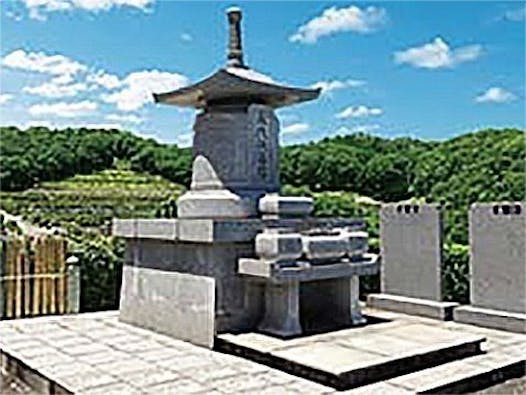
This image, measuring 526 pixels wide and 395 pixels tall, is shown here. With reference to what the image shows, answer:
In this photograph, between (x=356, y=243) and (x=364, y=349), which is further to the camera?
(x=356, y=243)

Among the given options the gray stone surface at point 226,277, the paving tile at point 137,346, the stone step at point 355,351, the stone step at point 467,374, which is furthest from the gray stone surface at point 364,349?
the paving tile at point 137,346

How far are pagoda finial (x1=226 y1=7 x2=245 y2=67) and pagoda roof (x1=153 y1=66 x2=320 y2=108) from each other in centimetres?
11

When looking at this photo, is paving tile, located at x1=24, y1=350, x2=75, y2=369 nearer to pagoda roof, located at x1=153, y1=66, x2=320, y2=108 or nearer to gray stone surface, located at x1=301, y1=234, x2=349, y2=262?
gray stone surface, located at x1=301, y1=234, x2=349, y2=262

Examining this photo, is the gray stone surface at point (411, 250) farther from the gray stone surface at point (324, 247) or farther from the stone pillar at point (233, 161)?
the stone pillar at point (233, 161)

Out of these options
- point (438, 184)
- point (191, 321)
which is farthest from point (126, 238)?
point (438, 184)

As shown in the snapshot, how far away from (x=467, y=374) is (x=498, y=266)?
2.11 m

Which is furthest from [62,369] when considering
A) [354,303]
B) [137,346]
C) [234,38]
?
[234,38]

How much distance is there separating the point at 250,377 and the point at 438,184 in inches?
691

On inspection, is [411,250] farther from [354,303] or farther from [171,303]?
[171,303]

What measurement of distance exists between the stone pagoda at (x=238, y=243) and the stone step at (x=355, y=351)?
0.34m

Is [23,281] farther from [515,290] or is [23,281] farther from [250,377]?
[515,290]

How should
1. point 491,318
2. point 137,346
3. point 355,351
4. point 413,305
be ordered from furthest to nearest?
point 413,305, point 491,318, point 137,346, point 355,351

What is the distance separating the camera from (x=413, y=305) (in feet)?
26.1

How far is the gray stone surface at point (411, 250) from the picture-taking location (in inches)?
305
